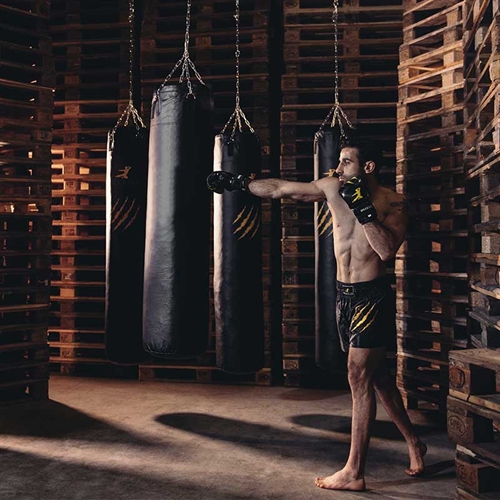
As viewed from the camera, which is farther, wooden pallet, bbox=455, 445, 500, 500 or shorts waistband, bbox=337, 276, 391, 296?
shorts waistband, bbox=337, 276, 391, 296

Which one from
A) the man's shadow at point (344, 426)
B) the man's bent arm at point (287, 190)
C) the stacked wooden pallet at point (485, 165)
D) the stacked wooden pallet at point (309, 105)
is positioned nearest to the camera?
the stacked wooden pallet at point (485, 165)

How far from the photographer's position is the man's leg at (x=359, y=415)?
4.31 m

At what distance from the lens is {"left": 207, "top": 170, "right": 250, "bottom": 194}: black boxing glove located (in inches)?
179

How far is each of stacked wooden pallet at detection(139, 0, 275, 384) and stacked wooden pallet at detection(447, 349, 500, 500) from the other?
13.6 feet

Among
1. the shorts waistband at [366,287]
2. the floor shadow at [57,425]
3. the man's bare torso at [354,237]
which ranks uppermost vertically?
the man's bare torso at [354,237]

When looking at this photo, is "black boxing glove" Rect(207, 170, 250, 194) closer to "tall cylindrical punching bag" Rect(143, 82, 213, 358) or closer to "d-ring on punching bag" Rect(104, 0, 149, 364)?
"tall cylindrical punching bag" Rect(143, 82, 213, 358)

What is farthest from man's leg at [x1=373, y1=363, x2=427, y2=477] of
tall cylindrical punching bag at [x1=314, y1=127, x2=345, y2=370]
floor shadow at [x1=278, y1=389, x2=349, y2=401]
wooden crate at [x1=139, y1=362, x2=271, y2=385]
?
wooden crate at [x1=139, y1=362, x2=271, y2=385]

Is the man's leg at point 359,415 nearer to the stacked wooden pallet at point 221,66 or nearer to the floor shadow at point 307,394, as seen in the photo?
the floor shadow at point 307,394

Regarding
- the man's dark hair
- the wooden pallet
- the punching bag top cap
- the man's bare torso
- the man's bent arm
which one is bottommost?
the wooden pallet

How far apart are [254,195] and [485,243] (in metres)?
1.85

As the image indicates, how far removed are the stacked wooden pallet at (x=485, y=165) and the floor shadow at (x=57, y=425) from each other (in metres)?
3.08

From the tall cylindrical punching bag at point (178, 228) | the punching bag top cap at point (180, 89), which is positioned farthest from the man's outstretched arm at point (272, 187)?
the punching bag top cap at point (180, 89)

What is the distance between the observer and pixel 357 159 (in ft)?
15.0

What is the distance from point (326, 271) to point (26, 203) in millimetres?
3581
